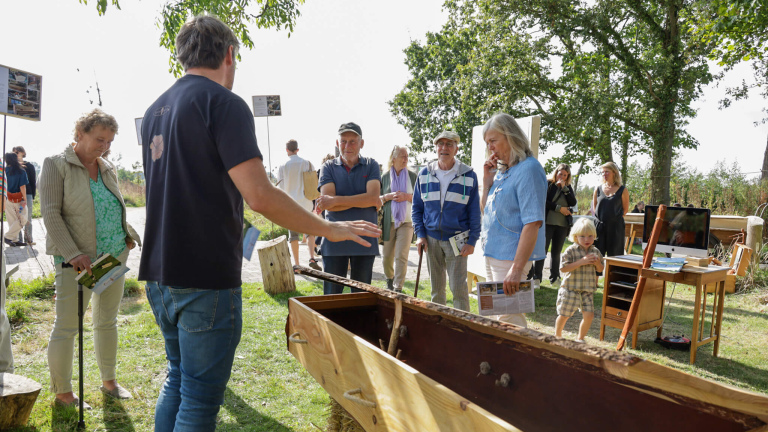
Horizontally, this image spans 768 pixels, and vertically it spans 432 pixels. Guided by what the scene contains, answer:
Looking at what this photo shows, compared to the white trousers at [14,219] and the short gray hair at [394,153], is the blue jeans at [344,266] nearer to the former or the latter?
the short gray hair at [394,153]

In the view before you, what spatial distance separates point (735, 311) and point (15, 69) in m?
7.94

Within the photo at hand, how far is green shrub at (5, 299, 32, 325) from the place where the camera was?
463 centimetres

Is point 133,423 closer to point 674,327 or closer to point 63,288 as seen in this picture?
point 63,288

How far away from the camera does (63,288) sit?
285cm

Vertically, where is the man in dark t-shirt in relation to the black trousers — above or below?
above

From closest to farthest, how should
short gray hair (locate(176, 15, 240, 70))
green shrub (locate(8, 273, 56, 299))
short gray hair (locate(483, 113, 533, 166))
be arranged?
short gray hair (locate(176, 15, 240, 70)) < short gray hair (locate(483, 113, 533, 166)) < green shrub (locate(8, 273, 56, 299))

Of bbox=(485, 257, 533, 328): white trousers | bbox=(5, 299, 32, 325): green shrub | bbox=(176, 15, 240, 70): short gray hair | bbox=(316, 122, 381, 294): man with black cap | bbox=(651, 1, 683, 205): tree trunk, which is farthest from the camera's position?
bbox=(651, 1, 683, 205): tree trunk

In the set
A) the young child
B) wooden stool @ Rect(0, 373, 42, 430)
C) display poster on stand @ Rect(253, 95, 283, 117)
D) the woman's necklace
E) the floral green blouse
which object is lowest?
wooden stool @ Rect(0, 373, 42, 430)

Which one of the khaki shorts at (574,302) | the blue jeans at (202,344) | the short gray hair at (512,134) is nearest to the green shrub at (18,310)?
the blue jeans at (202,344)

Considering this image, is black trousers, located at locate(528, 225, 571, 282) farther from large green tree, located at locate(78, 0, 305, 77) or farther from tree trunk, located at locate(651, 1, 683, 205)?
tree trunk, located at locate(651, 1, 683, 205)

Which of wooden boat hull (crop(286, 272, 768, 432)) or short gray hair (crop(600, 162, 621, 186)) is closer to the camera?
wooden boat hull (crop(286, 272, 768, 432))

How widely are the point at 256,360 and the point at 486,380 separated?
2.35 metres

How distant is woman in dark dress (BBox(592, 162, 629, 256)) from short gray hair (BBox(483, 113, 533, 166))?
14.2 feet

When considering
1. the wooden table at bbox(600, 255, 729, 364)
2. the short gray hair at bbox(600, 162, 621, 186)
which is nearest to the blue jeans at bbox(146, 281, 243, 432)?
the wooden table at bbox(600, 255, 729, 364)
